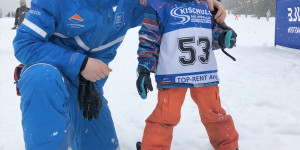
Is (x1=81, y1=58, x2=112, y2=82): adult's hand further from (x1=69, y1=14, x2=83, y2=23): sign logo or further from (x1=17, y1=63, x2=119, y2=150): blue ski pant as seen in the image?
(x1=69, y1=14, x2=83, y2=23): sign logo

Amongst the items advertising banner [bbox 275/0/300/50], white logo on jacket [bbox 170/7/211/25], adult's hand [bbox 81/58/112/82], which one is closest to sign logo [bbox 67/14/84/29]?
adult's hand [bbox 81/58/112/82]

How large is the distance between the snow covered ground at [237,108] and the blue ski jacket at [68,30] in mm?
924

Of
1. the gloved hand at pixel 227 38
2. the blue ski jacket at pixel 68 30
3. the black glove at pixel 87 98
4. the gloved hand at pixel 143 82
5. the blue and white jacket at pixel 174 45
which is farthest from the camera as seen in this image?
the gloved hand at pixel 227 38

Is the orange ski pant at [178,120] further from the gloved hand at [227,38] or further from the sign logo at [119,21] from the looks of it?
the sign logo at [119,21]

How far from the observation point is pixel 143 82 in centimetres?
180

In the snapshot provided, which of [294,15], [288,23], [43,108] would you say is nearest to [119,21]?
[43,108]

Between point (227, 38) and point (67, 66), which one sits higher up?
point (227, 38)

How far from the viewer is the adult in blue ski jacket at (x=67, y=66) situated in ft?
4.33

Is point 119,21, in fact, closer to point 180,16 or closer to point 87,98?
point 180,16

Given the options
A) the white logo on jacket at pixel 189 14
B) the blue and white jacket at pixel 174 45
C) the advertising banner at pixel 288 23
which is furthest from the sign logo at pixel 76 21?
the advertising banner at pixel 288 23

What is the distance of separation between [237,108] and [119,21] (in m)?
1.70

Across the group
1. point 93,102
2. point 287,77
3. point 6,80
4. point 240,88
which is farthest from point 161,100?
point 6,80

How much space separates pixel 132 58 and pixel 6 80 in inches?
105

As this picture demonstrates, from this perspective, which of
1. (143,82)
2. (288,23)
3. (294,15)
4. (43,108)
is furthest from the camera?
(288,23)
